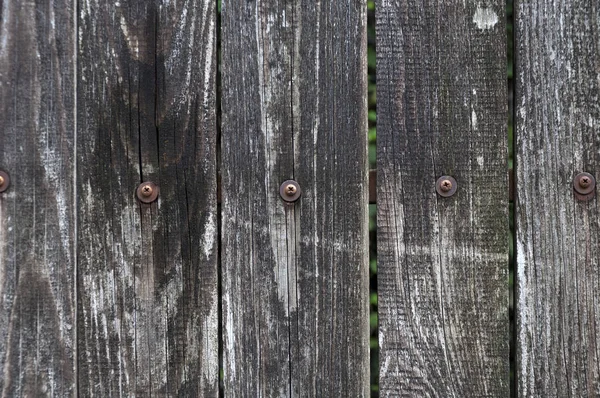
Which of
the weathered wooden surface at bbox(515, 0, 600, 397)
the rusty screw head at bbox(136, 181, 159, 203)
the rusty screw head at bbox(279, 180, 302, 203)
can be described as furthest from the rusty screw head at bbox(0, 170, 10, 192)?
the weathered wooden surface at bbox(515, 0, 600, 397)

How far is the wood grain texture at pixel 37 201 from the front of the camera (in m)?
1.41

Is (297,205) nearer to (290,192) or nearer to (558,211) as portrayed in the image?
(290,192)

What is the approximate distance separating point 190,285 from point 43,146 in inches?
17.9

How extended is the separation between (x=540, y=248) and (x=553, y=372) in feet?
0.90

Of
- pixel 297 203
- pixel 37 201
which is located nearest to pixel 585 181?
pixel 297 203

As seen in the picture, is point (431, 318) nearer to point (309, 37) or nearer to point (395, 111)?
point (395, 111)

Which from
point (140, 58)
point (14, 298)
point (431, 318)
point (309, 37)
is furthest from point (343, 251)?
point (14, 298)

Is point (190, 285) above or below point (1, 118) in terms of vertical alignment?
below

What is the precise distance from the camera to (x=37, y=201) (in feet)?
4.67

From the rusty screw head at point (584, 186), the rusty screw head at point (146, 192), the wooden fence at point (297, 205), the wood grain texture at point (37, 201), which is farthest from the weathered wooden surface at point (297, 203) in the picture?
the rusty screw head at point (584, 186)

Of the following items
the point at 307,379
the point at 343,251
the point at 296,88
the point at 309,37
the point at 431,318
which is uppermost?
the point at 309,37

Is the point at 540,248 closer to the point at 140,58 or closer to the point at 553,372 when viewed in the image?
the point at 553,372

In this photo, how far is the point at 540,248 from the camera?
1408 mm

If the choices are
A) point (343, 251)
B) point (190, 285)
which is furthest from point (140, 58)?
point (343, 251)
